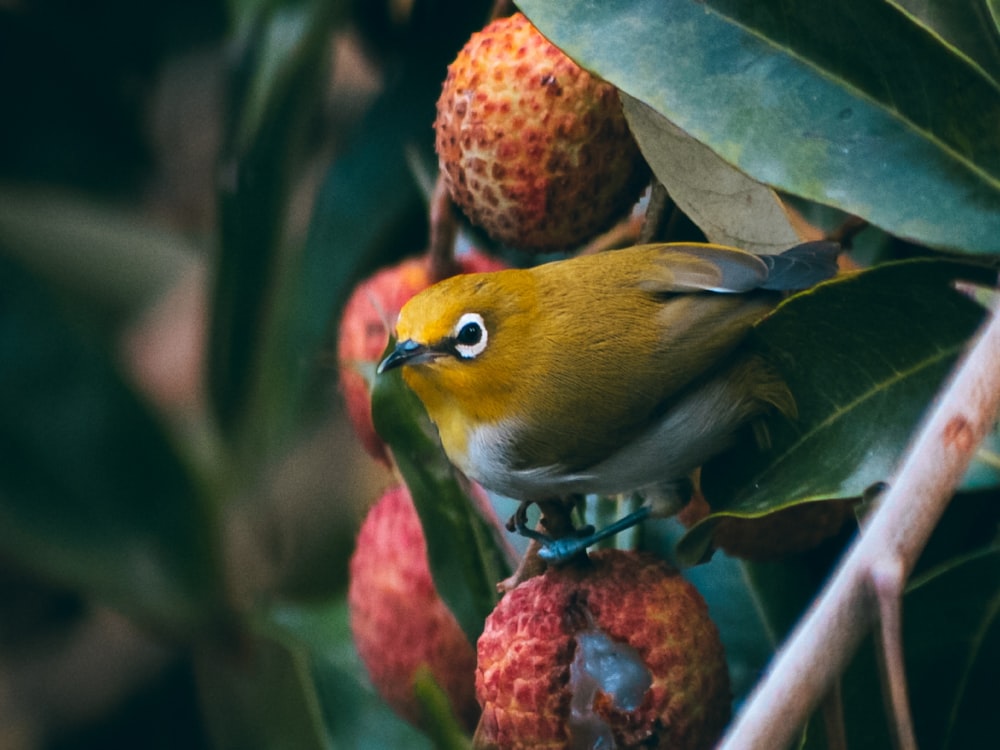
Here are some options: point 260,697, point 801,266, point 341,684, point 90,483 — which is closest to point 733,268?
point 801,266

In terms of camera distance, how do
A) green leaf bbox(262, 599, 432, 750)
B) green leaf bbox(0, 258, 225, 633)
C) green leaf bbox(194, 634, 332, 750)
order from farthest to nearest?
green leaf bbox(0, 258, 225, 633) < green leaf bbox(194, 634, 332, 750) < green leaf bbox(262, 599, 432, 750)

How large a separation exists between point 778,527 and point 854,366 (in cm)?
9

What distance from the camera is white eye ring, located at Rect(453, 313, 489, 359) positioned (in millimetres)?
522

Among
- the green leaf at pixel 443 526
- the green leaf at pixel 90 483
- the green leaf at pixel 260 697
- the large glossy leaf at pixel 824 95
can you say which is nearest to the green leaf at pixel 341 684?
the green leaf at pixel 260 697

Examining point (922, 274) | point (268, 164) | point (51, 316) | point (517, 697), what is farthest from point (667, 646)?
point (51, 316)

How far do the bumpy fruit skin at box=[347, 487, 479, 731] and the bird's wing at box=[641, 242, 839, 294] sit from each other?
175 millimetres

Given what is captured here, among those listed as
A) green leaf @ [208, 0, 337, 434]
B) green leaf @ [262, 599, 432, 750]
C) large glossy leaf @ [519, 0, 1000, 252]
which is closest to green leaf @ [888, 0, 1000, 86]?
large glossy leaf @ [519, 0, 1000, 252]

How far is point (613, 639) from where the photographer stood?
478 mm

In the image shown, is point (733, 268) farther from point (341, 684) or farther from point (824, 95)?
point (341, 684)

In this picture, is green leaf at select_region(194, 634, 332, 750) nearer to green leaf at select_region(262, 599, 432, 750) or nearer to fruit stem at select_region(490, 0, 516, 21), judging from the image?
green leaf at select_region(262, 599, 432, 750)

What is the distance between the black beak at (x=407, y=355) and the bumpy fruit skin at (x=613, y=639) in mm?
107

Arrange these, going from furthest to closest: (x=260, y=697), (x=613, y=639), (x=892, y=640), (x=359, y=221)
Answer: (x=260, y=697)
(x=359, y=221)
(x=613, y=639)
(x=892, y=640)

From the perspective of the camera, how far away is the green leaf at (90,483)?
1325mm

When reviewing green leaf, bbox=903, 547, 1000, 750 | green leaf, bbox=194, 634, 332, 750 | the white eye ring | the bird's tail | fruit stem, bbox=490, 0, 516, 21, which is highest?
fruit stem, bbox=490, 0, 516, 21
